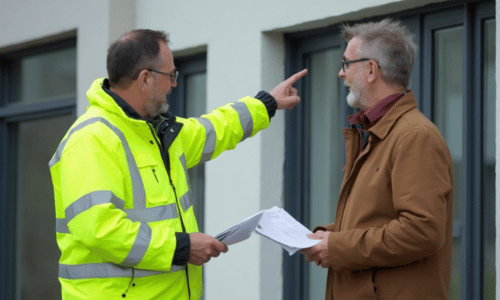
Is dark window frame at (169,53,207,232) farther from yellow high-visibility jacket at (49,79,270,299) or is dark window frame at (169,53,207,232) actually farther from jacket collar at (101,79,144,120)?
jacket collar at (101,79,144,120)

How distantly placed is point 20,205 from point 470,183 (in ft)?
17.2

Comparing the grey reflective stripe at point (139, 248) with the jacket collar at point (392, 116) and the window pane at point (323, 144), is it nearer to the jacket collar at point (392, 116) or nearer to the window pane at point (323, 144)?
the jacket collar at point (392, 116)

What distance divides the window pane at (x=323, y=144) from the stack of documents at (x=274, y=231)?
5.74ft

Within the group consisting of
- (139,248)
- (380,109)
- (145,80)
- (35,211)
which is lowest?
(35,211)

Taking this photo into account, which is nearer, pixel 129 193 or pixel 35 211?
pixel 129 193

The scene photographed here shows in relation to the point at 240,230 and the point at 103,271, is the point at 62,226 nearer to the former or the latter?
the point at 103,271

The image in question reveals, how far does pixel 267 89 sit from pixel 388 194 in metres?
2.27

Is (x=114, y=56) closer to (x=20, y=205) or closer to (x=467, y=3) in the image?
(x=467, y=3)

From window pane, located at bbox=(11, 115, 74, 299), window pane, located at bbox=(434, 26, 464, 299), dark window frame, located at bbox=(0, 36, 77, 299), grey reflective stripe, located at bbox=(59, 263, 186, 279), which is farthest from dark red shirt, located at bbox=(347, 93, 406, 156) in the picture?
dark window frame, located at bbox=(0, 36, 77, 299)

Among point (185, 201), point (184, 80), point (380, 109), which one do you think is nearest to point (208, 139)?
point (185, 201)

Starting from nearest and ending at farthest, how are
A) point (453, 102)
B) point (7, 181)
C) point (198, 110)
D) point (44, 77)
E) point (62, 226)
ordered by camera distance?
point (62, 226) → point (453, 102) → point (198, 110) → point (44, 77) → point (7, 181)

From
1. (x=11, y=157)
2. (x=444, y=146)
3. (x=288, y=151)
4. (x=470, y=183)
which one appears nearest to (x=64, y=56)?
(x=11, y=157)

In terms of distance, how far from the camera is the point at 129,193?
2.99m

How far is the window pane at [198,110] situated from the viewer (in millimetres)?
5809
